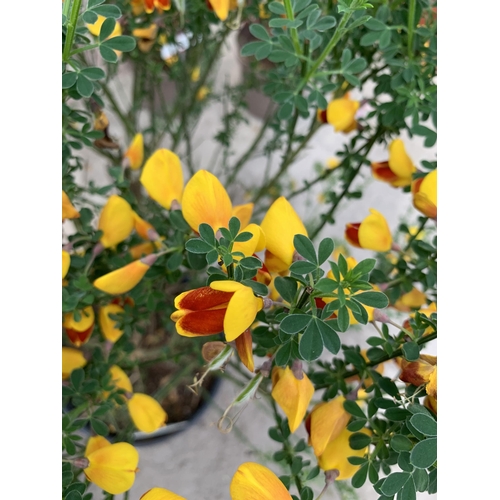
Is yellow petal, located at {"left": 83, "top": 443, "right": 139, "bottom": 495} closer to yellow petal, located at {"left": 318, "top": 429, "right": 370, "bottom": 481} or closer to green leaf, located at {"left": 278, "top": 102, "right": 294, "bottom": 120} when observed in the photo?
yellow petal, located at {"left": 318, "top": 429, "right": 370, "bottom": 481}

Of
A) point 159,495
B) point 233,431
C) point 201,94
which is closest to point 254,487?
point 159,495

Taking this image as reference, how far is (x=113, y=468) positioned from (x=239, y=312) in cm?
19

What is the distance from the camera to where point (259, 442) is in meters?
0.84

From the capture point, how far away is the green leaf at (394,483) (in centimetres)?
28

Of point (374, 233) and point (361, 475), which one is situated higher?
point (374, 233)

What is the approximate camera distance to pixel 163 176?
390 mm

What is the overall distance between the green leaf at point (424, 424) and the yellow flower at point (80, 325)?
11.2 inches

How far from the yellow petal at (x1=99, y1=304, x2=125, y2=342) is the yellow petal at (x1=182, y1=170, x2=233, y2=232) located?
0.18 m

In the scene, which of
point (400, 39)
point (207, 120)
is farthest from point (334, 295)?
point (207, 120)

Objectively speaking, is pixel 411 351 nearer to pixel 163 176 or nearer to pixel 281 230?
pixel 281 230

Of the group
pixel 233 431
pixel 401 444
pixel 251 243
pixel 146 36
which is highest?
pixel 146 36

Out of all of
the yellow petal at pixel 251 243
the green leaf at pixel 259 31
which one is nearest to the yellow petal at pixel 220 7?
the green leaf at pixel 259 31
